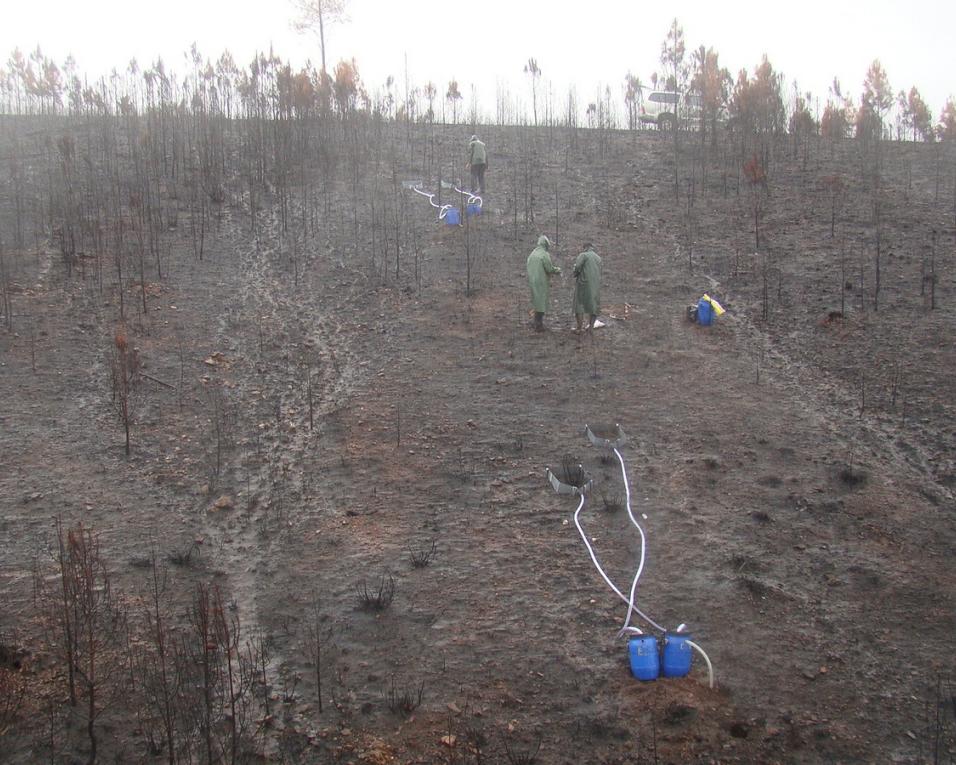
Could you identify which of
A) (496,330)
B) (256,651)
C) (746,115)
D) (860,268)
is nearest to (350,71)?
(746,115)

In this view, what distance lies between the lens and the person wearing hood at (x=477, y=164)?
47.4 feet

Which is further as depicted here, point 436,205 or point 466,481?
point 436,205

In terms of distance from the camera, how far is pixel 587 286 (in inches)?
401

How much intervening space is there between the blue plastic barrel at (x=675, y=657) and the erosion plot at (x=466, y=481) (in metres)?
0.07

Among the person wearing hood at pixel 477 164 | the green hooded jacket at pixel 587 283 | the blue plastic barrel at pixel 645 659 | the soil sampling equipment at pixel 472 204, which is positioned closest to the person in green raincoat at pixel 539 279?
the green hooded jacket at pixel 587 283

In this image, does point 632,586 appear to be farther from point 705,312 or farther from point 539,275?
point 705,312

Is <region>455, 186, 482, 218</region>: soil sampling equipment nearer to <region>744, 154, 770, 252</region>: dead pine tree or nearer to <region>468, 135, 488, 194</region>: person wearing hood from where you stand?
<region>468, 135, 488, 194</region>: person wearing hood

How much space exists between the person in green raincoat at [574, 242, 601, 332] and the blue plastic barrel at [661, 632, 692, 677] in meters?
5.69

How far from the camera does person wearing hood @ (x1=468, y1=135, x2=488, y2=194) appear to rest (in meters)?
14.5

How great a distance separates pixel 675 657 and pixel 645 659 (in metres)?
0.19

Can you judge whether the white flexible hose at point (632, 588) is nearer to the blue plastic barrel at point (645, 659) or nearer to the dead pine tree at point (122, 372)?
the blue plastic barrel at point (645, 659)

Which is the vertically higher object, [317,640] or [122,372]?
[122,372]

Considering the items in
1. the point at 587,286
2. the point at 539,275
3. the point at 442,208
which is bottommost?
the point at 587,286

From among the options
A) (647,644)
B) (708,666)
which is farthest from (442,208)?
(708,666)
